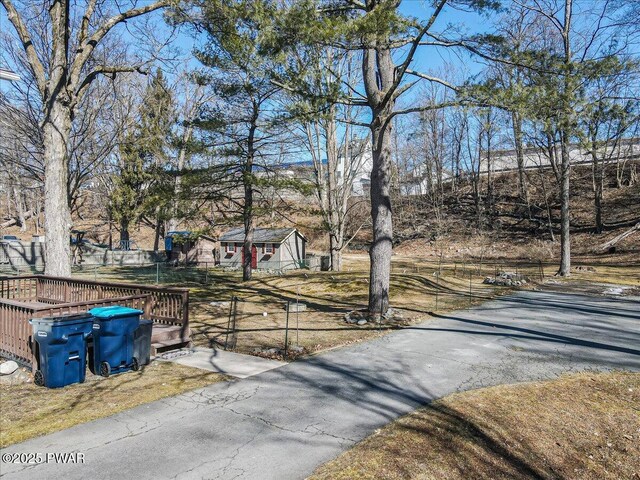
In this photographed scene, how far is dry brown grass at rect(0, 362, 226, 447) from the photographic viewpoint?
5020mm

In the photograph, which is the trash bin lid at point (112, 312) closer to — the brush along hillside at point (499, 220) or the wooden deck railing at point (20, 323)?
the wooden deck railing at point (20, 323)

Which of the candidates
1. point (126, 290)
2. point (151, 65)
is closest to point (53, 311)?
point (126, 290)

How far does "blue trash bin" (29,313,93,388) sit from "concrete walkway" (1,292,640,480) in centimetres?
149

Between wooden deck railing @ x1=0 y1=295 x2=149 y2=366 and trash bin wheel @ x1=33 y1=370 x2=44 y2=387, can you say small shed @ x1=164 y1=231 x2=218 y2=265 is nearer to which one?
wooden deck railing @ x1=0 y1=295 x2=149 y2=366

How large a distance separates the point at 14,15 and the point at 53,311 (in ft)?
27.3

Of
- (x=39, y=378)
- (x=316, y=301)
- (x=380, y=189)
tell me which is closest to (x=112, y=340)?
(x=39, y=378)

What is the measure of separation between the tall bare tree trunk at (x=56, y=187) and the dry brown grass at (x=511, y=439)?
959 centimetres

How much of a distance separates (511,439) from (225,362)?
184 inches

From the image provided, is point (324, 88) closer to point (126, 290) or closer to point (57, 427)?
point (126, 290)

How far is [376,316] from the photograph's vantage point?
Answer: 445 inches

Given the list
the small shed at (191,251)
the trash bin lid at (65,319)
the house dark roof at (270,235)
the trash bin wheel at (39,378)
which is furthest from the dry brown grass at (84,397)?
the small shed at (191,251)

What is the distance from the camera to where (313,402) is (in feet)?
19.0

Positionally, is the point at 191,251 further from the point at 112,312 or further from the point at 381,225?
the point at 112,312

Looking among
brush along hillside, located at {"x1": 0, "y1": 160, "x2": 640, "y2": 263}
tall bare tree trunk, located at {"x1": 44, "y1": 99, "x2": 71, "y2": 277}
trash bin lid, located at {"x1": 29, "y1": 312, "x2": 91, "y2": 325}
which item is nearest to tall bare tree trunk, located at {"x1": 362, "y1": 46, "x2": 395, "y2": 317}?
trash bin lid, located at {"x1": 29, "y1": 312, "x2": 91, "y2": 325}
